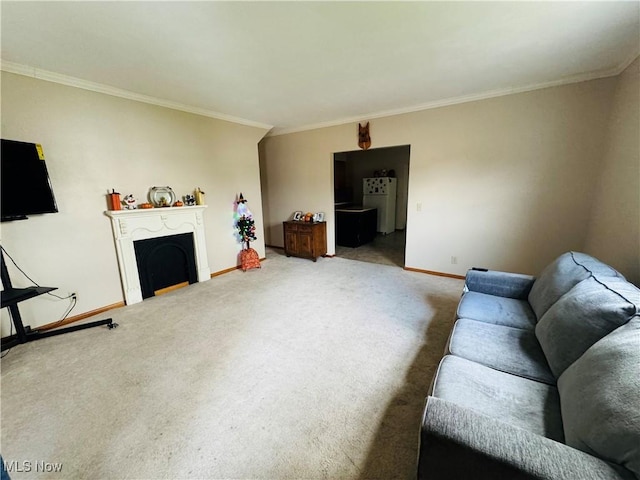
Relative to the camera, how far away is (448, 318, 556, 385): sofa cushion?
1.39 m

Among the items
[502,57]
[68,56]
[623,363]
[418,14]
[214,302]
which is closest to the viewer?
[623,363]

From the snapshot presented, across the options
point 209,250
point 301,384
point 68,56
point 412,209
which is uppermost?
point 68,56

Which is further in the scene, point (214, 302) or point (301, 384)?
point (214, 302)

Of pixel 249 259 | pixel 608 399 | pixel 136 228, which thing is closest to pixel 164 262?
pixel 136 228

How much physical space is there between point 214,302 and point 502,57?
402 cm

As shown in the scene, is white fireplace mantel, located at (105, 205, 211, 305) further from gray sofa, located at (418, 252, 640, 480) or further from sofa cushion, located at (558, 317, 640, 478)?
sofa cushion, located at (558, 317, 640, 478)

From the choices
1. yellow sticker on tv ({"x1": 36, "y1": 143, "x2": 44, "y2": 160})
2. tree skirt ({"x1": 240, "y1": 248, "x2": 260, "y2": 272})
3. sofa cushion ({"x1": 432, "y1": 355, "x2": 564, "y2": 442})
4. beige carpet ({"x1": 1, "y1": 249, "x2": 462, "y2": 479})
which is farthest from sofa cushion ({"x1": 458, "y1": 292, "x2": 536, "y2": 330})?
yellow sticker on tv ({"x1": 36, "y1": 143, "x2": 44, "y2": 160})

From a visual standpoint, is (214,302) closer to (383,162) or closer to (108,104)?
(108,104)

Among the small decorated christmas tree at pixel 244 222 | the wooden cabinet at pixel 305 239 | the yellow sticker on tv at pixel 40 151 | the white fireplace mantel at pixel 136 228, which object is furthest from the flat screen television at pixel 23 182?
the wooden cabinet at pixel 305 239

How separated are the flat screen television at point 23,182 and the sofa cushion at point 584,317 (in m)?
4.19

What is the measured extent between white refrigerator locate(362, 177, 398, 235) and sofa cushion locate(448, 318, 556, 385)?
225 inches

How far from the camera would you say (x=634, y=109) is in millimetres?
2328

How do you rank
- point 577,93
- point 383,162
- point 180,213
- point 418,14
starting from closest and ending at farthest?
point 418,14 < point 577,93 < point 180,213 < point 383,162

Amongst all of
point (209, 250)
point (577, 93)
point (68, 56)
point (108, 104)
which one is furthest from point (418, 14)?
point (209, 250)
